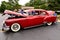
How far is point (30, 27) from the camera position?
34.2ft

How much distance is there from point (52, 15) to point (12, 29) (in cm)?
343

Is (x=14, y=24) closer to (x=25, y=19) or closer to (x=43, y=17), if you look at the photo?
(x=25, y=19)

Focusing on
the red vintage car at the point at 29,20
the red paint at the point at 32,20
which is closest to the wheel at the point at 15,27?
the red vintage car at the point at 29,20

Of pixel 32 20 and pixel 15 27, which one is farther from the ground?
pixel 32 20

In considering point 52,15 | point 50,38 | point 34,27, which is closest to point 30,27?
point 34,27

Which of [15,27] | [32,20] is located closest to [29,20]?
[32,20]

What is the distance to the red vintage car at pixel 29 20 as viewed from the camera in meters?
9.30

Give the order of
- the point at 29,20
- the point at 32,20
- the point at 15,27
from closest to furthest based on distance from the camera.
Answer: the point at 15,27 → the point at 29,20 → the point at 32,20

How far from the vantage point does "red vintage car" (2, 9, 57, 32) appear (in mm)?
9297

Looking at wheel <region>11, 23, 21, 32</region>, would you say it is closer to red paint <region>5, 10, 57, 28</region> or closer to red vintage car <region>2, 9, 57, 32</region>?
red vintage car <region>2, 9, 57, 32</region>

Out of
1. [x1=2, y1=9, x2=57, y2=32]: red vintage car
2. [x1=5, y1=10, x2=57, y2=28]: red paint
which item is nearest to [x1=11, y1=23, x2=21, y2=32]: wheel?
[x1=2, y1=9, x2=57, y2=32]: red vintage car

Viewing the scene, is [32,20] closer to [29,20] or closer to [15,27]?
[29,20]

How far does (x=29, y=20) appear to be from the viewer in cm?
991

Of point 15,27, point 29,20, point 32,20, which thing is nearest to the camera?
point 15,27
